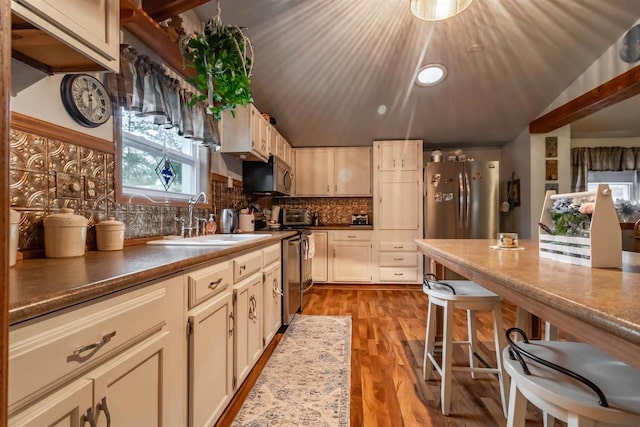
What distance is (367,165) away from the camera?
15.2 ft

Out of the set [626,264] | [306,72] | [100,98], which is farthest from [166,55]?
[626,264]

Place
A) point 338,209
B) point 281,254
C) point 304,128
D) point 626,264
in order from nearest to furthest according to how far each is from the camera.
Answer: point 626,264, point 281,254, point 304,128, point 338,209

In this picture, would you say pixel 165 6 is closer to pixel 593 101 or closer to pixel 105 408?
pixel 105 408

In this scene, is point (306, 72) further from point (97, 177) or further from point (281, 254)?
point (97, 177)

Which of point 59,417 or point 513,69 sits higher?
point 513,69

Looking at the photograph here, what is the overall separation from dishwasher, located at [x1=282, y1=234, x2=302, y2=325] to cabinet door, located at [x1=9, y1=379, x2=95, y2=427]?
2.08 meters

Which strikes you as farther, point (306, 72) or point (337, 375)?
point (306, 72)

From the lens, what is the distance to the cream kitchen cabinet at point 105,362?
603mm

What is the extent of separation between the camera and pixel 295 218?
4.64 m

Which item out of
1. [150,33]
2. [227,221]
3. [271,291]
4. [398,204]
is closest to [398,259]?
[398,204]

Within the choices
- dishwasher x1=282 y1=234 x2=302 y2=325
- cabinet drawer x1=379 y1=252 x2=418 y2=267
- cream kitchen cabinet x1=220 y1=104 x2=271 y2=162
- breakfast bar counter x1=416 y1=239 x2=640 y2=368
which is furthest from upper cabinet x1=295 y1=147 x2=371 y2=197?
breakfast bar counter x1=416 y1=239 x2=640 y2=368

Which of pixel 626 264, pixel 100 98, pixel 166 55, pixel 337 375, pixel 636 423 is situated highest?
pixel 166 55

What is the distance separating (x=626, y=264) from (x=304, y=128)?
3.71m

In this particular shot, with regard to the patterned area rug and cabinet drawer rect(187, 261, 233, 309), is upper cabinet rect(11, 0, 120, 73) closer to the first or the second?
cabinet drawer rect(187, 261, 233, 309)
